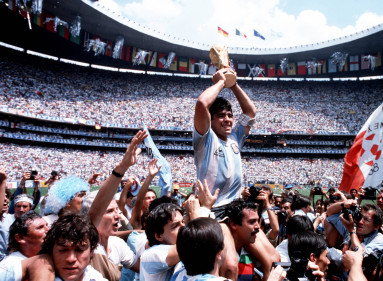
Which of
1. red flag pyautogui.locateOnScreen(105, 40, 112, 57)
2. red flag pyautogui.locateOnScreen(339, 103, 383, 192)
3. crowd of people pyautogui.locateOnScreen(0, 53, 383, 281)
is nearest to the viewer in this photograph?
crowd of people pyautogui.locateOnScreen(0, 53, 383, 281)

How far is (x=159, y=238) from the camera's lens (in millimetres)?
2535

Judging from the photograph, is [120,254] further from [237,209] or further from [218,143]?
[218,143]

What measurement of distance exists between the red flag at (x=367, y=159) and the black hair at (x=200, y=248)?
20.5 feet

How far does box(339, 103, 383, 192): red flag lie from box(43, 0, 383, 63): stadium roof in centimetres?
3002

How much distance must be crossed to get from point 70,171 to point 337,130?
113 feet

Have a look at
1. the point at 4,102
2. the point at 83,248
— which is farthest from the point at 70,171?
the point at 83,248

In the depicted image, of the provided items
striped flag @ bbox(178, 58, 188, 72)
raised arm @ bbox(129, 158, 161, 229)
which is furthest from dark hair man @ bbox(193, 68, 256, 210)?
striped flag @ bbox(178, 58, 188, 72)

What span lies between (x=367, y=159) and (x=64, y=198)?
6.88 meters

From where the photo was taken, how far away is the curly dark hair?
1971mm

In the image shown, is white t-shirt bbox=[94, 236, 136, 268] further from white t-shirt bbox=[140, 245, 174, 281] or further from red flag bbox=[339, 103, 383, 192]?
red flag bbox=[339, 103, 383, 192]

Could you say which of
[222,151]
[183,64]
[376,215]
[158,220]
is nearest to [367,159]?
[376,215]

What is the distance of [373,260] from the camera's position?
2.71 m

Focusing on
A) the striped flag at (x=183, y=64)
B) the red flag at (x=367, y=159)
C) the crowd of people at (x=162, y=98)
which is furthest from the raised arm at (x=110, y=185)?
the striped flag at (x=183, y=64)

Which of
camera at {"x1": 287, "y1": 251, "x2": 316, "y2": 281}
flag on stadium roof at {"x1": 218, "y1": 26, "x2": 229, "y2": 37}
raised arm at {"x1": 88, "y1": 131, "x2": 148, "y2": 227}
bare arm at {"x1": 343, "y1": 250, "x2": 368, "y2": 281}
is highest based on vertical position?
flag on stadium roof at {"x1": 218, "y1": 26, "x2": 229, "y2": 37}
